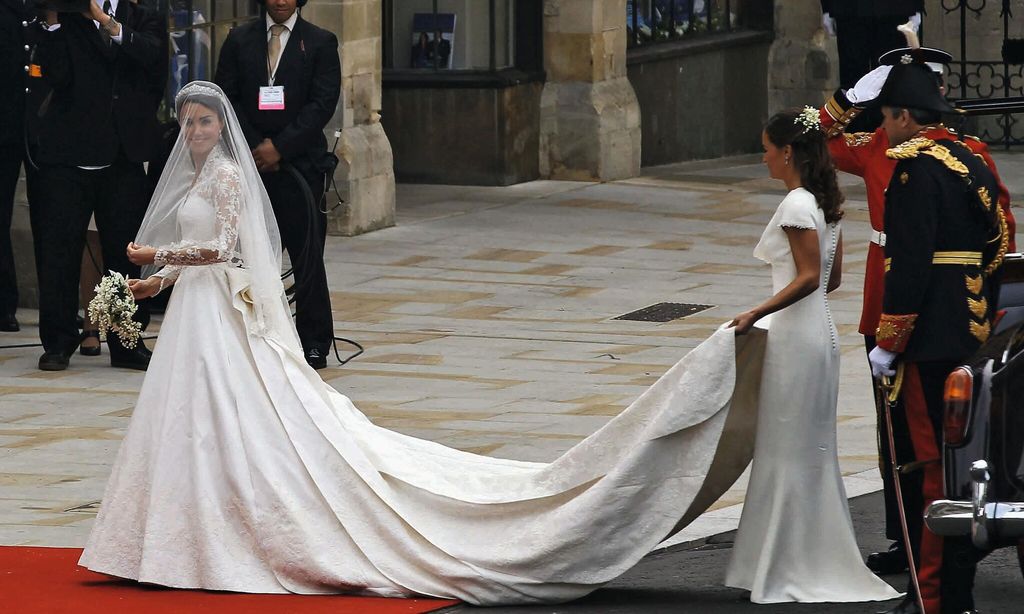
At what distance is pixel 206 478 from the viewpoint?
23.1 feet

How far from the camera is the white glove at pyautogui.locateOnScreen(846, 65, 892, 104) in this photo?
7000 millimetres

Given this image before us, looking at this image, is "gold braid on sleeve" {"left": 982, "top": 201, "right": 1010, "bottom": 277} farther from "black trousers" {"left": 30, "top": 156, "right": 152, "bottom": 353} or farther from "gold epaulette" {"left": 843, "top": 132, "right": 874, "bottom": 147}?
"black trousers" {"left": 30, "top": 156, "right": 152, "bottom": 353}

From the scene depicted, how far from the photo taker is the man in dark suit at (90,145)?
10.8 m

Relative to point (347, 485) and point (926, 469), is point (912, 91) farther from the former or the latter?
point (347, 485)

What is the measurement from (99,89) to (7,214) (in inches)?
62.1

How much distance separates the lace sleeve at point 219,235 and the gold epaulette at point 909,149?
8.13 ft

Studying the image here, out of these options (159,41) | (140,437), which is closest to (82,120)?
(159,41)

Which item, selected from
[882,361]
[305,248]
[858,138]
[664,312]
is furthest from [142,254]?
[664,312]

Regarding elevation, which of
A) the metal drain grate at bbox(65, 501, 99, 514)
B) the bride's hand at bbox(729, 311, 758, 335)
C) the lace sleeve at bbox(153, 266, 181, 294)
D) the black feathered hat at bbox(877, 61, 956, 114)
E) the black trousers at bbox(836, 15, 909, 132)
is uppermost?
the black trousers at bbox(836, 15, 909, 132)

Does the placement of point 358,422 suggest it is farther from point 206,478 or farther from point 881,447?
point 881,447

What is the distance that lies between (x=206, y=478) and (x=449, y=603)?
3.20 feet

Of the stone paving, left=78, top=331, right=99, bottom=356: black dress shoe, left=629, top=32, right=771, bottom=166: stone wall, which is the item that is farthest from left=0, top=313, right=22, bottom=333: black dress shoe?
left=629, top=32, right=771, bottom=166: stone wall

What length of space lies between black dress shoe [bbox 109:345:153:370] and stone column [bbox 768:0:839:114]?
11014mm

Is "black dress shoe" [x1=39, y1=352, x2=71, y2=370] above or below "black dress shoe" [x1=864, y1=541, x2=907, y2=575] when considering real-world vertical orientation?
above
